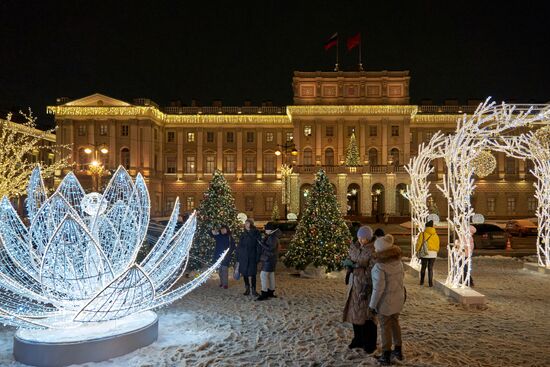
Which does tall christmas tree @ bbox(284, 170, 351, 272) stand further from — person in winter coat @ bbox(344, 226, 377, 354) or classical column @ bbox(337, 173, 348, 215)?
classical column @ bbox(337, 173, 348, 215)

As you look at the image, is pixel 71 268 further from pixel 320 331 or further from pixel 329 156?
pixel 329 156

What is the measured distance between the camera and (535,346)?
7070mm

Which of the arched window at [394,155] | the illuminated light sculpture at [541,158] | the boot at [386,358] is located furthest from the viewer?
the arched window at [394,155]

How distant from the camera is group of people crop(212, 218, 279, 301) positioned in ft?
33.6

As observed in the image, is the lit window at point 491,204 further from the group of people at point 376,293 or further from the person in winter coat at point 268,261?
the group of people at point 376,293

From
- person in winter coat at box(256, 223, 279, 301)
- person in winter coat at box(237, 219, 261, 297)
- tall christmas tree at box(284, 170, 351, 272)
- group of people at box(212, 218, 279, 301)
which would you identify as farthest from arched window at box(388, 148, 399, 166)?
person in winter coat at box(256, 223, 279, 301)

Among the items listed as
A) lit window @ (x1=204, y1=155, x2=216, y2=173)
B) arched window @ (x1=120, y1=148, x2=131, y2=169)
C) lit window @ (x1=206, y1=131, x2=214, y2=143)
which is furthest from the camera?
lit window @ (x1=204, y1=155, x2=216, y2=173)

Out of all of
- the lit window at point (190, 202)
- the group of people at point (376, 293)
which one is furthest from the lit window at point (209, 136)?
the group of people at point (376, 293)

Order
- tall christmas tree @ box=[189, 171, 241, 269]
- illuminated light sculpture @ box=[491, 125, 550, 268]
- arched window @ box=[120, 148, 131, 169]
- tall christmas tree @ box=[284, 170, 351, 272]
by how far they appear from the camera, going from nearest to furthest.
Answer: tall christmas tree @ box=[284, 170, 351, 272], tall christmas tree @ box=[189, 171, 241, 269], illuminated light sculpture @ box=[491, 125, 550, 268], arched window @ box=[120, 148, 131, 169]

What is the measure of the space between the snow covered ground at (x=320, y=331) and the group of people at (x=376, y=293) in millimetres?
286

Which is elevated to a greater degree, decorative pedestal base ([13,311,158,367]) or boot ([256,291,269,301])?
decorative pedestal base ([13,311,158,367])

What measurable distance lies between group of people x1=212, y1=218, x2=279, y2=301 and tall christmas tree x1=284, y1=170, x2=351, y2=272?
2706mm

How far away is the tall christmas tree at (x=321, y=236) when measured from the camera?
1341 centimetres

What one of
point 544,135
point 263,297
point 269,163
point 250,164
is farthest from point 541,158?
point 250,164
